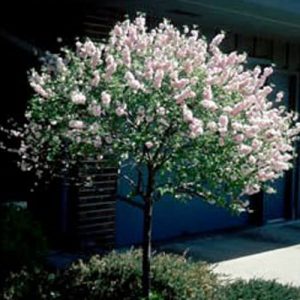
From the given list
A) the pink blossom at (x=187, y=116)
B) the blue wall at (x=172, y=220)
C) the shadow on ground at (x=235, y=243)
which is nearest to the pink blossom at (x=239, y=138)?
the pink blossom at (x=187, y=116)

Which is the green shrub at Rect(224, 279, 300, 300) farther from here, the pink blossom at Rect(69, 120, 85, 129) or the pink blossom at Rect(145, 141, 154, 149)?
the pink blossom at Rect(69, 120, 85, 129)

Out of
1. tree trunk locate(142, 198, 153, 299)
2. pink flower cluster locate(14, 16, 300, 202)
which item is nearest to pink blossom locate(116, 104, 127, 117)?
pink flower cluster locate(14, 16, 300, 202)

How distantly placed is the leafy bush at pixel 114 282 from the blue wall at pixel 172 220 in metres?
3.38

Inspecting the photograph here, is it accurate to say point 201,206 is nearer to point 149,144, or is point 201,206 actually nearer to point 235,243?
point 235,243

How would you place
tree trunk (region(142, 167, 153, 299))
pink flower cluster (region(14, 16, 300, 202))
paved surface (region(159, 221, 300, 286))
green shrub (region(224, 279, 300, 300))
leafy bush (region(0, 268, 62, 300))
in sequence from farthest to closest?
1. paved surface (region(159, 221, 300, 286))
2. green shrub (region(224, 279, 300, 300))
3. leafy bush (region(0, 268, 62, 300))
4. tree trunk (region(142, 167, 153, 299))
5. pink flower cluster (region(14, 16, 300, 202))

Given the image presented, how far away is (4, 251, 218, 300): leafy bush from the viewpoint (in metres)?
6.67

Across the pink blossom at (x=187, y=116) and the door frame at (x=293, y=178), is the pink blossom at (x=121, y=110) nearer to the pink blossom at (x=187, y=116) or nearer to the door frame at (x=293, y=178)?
the pink blossom at (x=187, y=116)

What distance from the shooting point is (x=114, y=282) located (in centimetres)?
679

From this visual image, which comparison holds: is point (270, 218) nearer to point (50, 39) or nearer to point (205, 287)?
point (50, 39)

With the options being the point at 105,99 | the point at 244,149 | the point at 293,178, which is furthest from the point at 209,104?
the point at 293,178

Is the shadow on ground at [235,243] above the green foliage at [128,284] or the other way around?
above

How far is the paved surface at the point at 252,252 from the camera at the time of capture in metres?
9.30

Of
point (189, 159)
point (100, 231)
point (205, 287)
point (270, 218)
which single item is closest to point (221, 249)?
point (100, 231)

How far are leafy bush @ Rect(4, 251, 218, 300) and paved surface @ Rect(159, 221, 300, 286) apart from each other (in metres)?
1.61
